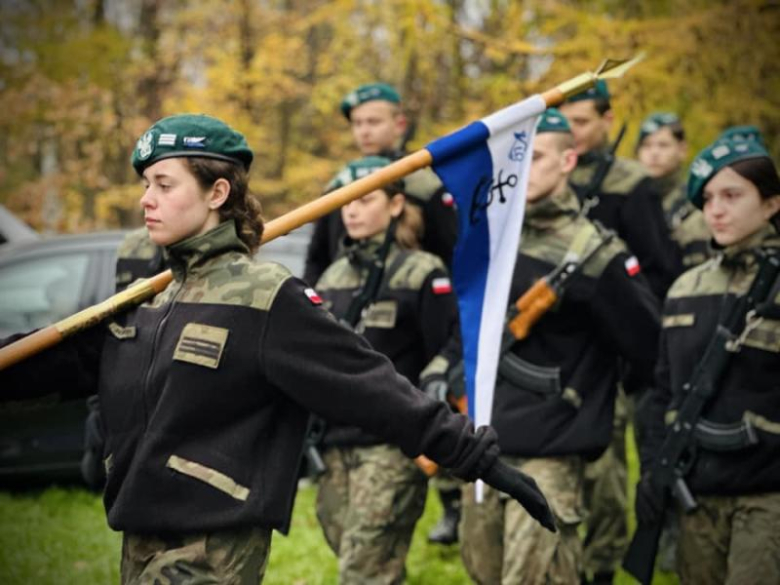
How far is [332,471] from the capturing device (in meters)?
5.46

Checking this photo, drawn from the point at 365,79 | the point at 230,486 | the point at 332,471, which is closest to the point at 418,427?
the point at 230,486

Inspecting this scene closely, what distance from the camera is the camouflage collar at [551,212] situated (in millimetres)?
5113

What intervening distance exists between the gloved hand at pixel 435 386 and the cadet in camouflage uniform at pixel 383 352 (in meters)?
0.01

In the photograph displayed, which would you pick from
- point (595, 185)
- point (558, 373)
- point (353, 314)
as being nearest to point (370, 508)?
point (353, 314)

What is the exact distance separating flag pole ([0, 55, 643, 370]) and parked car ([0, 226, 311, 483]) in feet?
14.2

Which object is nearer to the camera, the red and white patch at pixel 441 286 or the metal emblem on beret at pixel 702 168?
the metal emblem on beret at pixel 702 168

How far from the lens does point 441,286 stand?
18.0 ft

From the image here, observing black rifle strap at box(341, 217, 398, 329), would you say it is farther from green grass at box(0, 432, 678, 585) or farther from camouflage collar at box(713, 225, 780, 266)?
green grass at box(0, 432, 678, 585)

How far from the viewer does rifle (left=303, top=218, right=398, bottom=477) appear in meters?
5.44

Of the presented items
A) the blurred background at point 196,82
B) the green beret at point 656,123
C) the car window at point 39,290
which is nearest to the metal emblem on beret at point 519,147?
the green beret at point 656,123

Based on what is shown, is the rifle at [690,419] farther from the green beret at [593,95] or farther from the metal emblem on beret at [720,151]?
the green beret at [593,95]

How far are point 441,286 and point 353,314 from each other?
0.46 metres

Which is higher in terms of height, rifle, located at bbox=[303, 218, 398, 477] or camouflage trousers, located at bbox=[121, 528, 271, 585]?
camouflage trousers, located at bbox=[121, 528, 271, 585]

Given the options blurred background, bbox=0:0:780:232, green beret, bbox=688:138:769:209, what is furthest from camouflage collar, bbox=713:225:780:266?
blurred background, bbox=0:0:780:232
